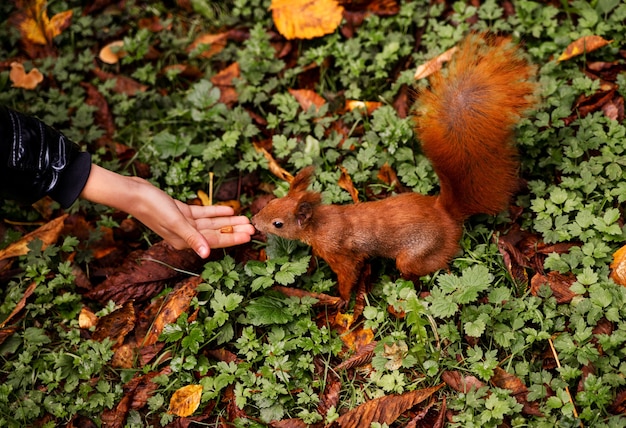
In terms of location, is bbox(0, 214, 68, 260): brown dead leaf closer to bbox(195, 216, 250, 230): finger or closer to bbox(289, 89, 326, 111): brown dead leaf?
bbox(195, 216, 250, 230): finger

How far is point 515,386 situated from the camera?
2.60m

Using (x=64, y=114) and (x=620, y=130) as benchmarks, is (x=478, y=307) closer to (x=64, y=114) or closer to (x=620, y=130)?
(x=620, y=130)

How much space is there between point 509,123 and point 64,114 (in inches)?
116

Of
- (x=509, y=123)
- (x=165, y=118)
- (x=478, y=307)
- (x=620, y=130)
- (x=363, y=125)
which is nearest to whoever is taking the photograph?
(x=509, y=123)

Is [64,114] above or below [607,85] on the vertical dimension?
below

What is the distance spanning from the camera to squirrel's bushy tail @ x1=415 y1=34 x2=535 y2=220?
2492 millimetres

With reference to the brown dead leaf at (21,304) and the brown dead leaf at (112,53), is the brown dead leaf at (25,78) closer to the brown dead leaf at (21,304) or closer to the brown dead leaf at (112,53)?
the brown dead leaf at (112,53)

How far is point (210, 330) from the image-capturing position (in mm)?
2904

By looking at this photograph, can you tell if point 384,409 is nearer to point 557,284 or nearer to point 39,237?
point 557,284

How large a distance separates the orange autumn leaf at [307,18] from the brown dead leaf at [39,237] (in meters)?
1.96

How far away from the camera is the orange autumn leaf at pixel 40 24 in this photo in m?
4.36

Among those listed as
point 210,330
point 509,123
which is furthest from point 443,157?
point 210,330

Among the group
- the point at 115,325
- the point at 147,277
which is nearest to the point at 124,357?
the point at 115,325

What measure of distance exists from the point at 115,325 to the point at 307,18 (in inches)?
93.3
